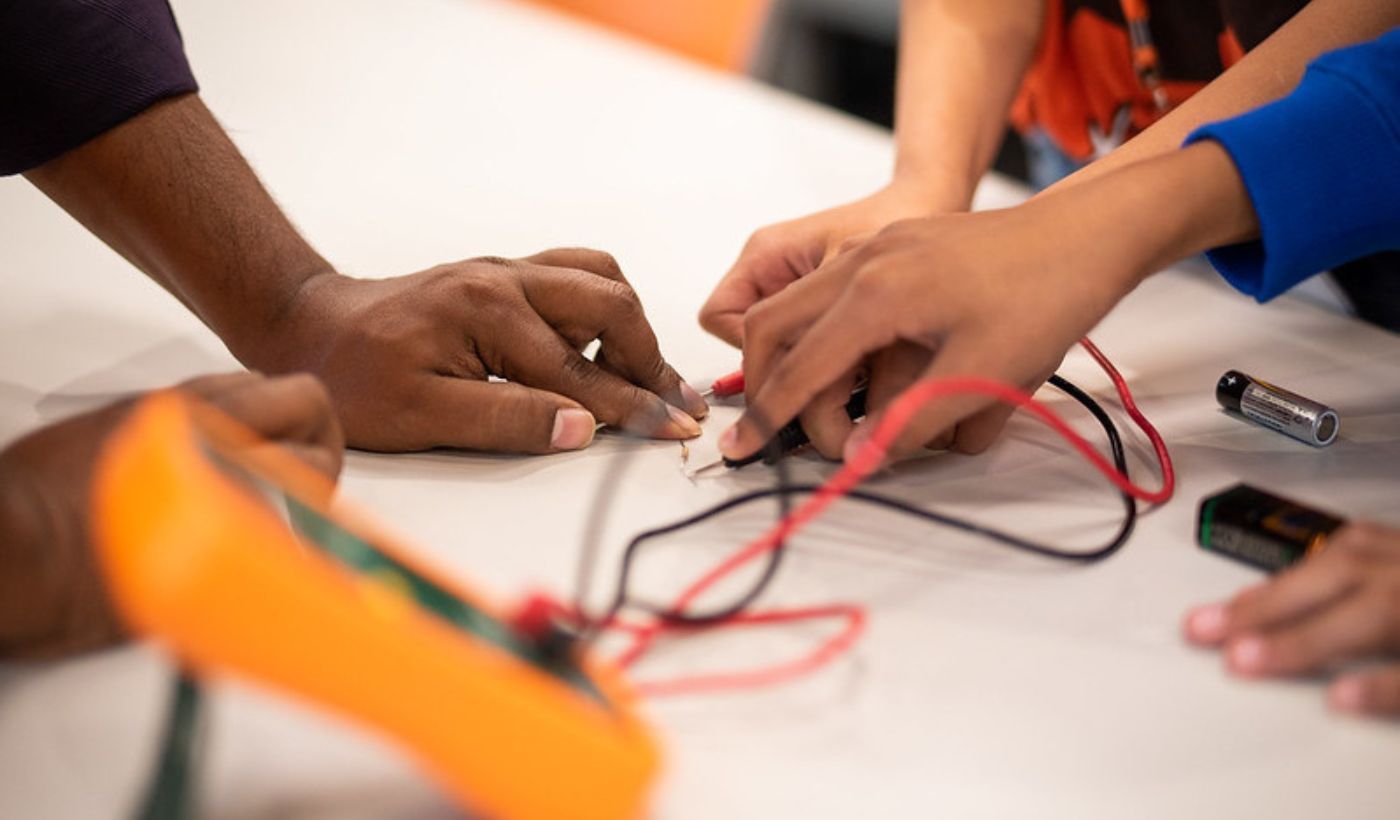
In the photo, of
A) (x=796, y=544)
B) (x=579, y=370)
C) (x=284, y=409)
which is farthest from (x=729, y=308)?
(x=284, y=409)

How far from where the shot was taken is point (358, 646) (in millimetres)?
337

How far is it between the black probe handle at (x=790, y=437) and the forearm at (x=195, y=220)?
30cm

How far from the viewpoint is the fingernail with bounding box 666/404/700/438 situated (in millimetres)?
694

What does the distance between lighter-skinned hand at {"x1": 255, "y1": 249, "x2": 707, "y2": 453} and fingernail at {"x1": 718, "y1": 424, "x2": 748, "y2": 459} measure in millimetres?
55

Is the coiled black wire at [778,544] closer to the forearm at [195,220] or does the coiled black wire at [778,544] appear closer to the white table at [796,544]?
the white table at [796,544]

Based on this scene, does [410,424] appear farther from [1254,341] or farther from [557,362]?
[1254,341]

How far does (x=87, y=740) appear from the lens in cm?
46

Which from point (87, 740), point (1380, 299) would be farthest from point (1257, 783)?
point (1380, 299)

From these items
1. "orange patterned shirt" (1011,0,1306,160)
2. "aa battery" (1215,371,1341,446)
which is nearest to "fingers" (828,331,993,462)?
"aa battery" (1215,371,1341,446)

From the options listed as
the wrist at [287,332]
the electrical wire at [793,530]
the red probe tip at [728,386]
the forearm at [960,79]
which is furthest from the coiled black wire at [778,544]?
the forearm at [960,79]

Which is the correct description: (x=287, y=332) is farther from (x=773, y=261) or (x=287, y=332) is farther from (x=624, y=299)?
(x=773, y=261)

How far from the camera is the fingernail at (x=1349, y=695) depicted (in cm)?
47

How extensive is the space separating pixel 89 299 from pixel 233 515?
590 millimetres

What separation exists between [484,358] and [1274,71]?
20.3 inches
